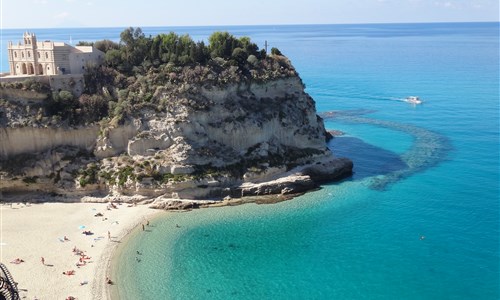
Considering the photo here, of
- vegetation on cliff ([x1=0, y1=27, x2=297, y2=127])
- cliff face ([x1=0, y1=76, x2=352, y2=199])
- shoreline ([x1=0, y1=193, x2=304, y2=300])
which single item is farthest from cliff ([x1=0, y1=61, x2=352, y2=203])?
shoreline ([x1=0, y1=193, x2=304, y2=300])

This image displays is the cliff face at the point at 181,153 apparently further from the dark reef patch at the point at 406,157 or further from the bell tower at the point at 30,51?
the bell tower at the point at 30,51

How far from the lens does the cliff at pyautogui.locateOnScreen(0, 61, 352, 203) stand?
4938 cm

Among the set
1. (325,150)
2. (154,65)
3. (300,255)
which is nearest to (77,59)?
(154,65)

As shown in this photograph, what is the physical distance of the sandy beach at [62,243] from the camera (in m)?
34.3

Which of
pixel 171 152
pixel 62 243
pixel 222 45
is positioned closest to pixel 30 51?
pixel 171 152

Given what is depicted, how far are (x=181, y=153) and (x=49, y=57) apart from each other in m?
21.5

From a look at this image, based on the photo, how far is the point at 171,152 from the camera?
51562mm

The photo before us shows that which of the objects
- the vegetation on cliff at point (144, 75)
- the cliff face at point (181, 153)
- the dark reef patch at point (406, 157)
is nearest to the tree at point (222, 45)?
the vegetation on cliff at point (144, 75)

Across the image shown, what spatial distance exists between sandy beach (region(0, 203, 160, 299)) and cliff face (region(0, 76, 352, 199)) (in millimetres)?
3399

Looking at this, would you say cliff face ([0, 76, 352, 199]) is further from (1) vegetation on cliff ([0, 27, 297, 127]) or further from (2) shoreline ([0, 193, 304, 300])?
(2) shoreline ([0, 193, 304, 300])

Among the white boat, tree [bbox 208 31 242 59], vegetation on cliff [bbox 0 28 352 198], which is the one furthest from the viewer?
the white boat

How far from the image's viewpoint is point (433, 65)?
495 ft

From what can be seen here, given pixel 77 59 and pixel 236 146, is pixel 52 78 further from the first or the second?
pixel 236 146

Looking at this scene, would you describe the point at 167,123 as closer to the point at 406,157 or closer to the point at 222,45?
the point at 222,45
